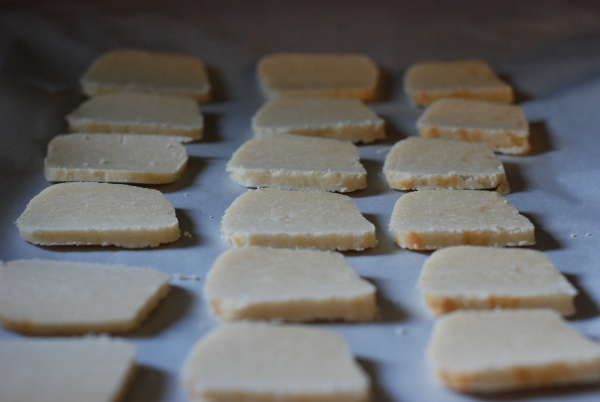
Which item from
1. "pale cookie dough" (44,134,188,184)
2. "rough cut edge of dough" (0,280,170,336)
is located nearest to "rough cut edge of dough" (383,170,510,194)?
"pale cookie dough" (44,134,188,184)

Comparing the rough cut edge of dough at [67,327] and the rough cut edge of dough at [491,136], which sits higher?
the rough cut edge of dough at [491,136]

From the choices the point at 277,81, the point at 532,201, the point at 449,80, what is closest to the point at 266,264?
the point at 532,201

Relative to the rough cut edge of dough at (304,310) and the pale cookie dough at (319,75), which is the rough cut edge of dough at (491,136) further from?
the rough cut edge of dough at (304,310)

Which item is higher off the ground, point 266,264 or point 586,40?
point 586,40

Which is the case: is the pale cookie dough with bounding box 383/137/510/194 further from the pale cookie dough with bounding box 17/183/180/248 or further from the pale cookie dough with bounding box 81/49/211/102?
the pale cookie dough with bounding box 81/49/211/102

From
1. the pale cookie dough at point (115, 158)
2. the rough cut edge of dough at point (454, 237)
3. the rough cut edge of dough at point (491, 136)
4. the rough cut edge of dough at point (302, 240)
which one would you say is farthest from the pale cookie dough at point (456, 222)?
the pale cookie dough at point (115, 158)

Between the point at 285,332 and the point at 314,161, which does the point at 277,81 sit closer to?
the point at 314,161
